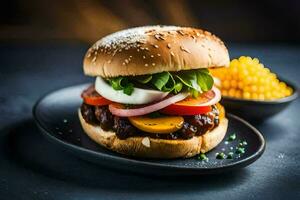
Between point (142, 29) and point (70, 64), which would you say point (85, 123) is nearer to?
point (142, 29)

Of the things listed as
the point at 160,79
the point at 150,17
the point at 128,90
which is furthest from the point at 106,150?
the point at 150,17

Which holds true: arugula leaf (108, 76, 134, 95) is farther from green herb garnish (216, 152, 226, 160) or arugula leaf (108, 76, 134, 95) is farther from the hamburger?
green herb garnish (216, 152, 226, 160)

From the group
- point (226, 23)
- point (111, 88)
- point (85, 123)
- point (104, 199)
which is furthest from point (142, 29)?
point (226, 23)

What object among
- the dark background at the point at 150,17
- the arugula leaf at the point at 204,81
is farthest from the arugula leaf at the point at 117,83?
the dark background at the point at 150,17

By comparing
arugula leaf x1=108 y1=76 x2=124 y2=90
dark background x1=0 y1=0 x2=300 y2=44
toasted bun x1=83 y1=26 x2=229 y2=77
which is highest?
toasted bun x1=83 y1=26 x2=229 y2=77

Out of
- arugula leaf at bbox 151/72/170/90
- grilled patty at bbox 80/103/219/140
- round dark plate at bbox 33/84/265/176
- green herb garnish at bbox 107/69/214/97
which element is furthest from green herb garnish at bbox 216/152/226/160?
arugula leaf at bbox 151/72/170/90

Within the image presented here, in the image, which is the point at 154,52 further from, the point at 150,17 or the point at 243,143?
the point at 150,17
